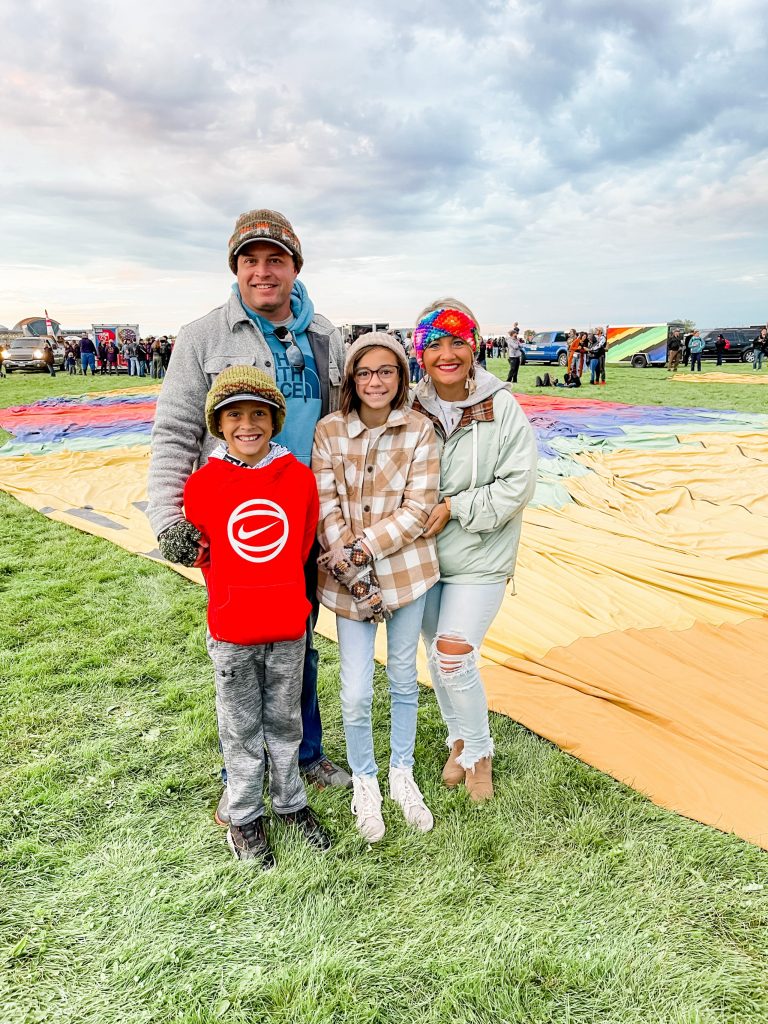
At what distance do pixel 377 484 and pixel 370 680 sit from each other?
72 cm

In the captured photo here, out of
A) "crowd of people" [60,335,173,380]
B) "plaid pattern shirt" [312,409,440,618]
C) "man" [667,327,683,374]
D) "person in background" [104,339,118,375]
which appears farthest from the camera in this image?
"person in background" [104,339,118,375]

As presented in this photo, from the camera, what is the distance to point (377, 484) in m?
2.30

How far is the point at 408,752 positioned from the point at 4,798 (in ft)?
5.22

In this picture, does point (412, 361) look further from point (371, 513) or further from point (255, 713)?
point (255, 713)

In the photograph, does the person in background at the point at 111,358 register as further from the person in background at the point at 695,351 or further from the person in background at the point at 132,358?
the person in background at the point at 695,351

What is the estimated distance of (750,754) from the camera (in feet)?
9.10

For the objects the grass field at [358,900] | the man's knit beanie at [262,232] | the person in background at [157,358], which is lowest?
the grass field at [358,900]

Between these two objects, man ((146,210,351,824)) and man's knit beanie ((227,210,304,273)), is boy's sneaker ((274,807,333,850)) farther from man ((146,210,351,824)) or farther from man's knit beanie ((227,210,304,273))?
man's knit beanie ((227,210,304,273))

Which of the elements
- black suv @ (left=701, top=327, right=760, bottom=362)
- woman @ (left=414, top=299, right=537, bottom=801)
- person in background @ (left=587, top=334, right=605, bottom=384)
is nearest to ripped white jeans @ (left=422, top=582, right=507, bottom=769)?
woman @ (left=414, top=299, right=537, bottom=801)

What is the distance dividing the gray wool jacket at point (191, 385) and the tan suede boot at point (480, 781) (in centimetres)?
153

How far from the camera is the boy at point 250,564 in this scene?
78.5 inches

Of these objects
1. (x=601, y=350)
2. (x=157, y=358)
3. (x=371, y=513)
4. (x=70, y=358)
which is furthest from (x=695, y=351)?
(x=371, y=513)

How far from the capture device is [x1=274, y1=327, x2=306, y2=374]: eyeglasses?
2311 mm

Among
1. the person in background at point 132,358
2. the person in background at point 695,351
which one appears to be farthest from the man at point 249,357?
the person in background at point 695,351
